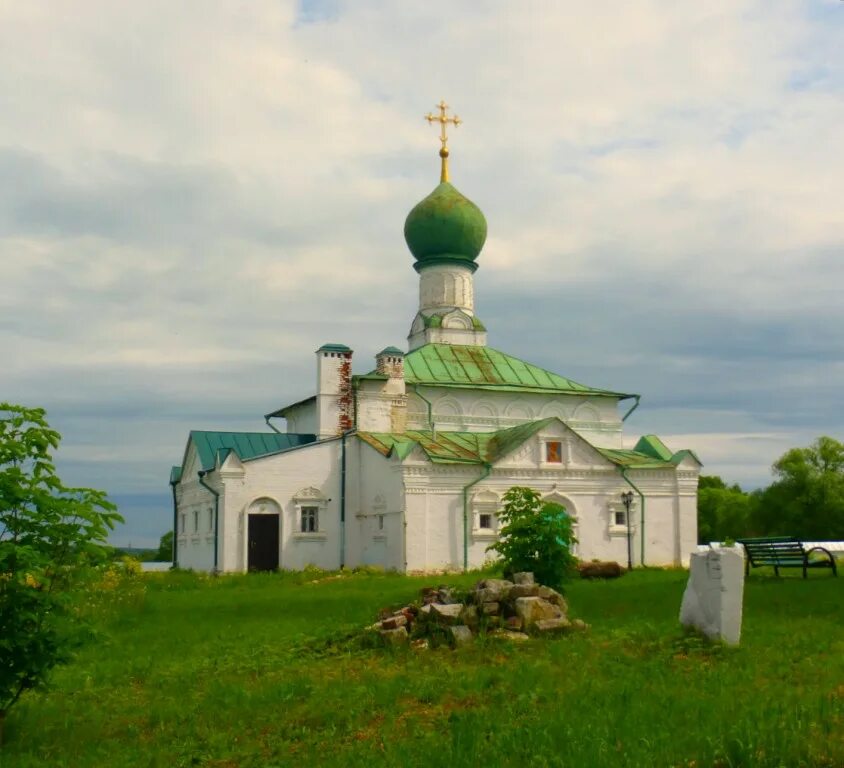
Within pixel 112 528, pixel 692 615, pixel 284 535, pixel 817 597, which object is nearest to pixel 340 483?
pixel 284 535

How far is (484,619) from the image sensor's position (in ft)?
38.3

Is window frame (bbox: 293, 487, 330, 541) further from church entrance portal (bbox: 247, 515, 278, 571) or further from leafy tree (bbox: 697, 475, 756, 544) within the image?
leafy tree (bbox: 697, 475, 756, 544)

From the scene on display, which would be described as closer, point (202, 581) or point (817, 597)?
point (817, 597)

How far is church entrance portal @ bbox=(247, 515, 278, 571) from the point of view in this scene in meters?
27.0

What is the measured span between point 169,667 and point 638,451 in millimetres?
22224

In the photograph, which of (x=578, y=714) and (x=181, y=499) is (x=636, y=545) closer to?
(x=181, y=499)

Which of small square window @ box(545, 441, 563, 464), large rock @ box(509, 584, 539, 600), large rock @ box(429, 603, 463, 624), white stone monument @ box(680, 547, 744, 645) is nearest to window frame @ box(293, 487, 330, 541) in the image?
small square window @ box(545, 441, 563, 464)

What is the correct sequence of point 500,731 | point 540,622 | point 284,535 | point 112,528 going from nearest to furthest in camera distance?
point 500,731 < point 112,528 < point 540,622 < point 284,535

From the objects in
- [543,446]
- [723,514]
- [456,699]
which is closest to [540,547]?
[456,699]

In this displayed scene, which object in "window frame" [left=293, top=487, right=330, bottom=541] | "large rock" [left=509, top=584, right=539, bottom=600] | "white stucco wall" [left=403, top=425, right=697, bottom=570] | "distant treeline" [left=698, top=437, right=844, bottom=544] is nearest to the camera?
"large rock" [left=509, top=584, right=539, bottom=600]

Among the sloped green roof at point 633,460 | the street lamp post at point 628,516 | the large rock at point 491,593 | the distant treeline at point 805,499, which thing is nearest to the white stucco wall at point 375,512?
the sloped green roof at point 633,460

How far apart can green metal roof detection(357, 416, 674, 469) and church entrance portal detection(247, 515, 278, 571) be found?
3.34 meters

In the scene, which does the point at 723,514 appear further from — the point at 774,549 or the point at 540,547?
the point at 540,547

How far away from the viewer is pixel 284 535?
2719 centimetres
